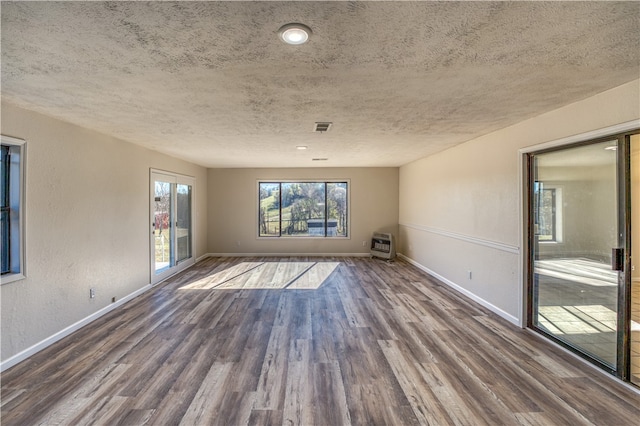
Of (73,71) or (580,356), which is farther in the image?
(580,356)

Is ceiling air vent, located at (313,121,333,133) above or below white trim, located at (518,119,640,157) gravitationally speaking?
above

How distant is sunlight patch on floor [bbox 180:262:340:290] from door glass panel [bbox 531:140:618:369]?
319cm

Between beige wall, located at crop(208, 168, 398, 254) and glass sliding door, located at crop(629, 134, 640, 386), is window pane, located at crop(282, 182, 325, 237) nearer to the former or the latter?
beige wall, located at crop(208, 168, 398, 254)

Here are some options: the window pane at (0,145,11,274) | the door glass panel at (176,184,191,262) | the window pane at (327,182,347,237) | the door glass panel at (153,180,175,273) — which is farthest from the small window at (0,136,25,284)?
the window pane at (327,182,347,237)

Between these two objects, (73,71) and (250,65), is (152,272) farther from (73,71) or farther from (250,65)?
(250,65)

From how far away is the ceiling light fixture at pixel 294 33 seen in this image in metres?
1.47

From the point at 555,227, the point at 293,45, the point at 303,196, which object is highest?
the point at 293,45

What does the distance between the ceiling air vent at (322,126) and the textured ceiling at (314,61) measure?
10 centimetres

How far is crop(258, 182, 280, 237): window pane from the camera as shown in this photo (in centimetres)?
766

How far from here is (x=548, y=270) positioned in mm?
3035

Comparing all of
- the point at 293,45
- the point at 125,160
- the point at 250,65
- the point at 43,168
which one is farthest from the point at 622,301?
the point at 125,160

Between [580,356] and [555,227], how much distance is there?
4.08ft

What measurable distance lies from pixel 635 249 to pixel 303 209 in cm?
626

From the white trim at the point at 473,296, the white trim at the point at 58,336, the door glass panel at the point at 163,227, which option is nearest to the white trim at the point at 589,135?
the white trim at the point at 473,296
